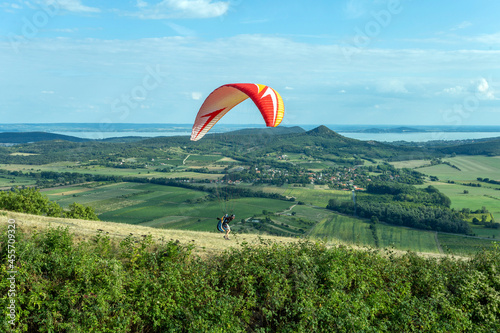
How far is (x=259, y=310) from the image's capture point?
9.87 metres

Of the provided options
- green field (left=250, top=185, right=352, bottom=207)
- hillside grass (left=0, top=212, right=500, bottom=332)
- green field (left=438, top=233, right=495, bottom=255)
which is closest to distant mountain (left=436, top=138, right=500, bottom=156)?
green field (left=250, top=185, right=352, bottom=207)

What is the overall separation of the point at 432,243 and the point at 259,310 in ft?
142

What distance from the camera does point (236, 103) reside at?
61.3ft

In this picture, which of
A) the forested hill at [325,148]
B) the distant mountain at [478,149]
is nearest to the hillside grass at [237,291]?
the forested hill at [325,148]

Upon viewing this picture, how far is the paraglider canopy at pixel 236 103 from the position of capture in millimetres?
15725

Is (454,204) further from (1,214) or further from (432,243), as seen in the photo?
(1,214)

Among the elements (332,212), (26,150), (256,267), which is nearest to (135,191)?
(332,212)

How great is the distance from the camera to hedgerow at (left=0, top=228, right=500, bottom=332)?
839 cm

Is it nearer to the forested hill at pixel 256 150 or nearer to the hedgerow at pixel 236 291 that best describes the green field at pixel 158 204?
the hedgerow at pixel 236 291

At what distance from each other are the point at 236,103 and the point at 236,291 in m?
11.4

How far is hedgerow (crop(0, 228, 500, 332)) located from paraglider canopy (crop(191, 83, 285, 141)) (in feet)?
23.1

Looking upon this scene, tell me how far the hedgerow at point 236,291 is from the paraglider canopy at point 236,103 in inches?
278

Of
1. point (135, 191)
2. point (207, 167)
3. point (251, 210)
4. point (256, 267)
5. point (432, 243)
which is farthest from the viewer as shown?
point (207, 167)

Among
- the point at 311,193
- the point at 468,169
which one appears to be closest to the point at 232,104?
the point at 311,193
